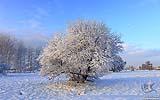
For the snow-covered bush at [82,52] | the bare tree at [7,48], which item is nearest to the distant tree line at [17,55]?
the bare tree at [7,48]

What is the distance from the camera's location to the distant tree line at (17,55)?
90875 mm

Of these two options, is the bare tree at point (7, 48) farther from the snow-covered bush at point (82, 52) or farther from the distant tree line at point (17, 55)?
the snow-covered bush at point (82, 52)

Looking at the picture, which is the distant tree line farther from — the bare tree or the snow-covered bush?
the snow-covered bush

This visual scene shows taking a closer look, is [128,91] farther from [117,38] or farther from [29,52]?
[29,52]

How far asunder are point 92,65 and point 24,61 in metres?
82.2

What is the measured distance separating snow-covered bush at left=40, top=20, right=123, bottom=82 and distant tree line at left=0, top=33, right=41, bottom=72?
53302 mm

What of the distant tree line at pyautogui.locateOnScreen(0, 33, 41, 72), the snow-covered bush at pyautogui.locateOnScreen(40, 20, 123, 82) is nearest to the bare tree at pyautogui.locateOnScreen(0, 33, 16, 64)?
the distant tree line at pyautogui.locateOnScreen(0, 33, 41, 72)

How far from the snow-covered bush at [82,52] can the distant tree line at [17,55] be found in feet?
175

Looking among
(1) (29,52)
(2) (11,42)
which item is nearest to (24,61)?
(1) (29,52)

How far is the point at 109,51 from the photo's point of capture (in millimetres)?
28266

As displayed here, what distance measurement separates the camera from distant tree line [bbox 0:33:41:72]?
9088 cm

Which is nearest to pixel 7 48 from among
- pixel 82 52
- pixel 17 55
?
pixel 17 55

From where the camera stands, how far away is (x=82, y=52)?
2806 cm

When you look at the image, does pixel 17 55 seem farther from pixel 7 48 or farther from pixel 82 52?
pixel 82 52
